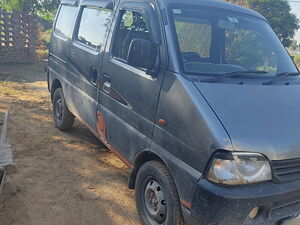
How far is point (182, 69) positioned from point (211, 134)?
75 centimetres

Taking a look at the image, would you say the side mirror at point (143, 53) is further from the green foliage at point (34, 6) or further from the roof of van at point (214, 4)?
the green foliage at point (34, 6)

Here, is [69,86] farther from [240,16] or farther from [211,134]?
[211,134]

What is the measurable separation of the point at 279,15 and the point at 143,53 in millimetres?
38666

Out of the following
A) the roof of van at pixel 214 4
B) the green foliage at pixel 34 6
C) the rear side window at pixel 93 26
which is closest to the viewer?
the roof of van at pixel 214 4

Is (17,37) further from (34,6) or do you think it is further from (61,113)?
(61,113)

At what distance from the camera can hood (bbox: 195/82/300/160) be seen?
7.48 feet

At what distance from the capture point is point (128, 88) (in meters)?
3.33

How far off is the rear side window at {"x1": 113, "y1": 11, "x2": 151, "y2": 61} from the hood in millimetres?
1076

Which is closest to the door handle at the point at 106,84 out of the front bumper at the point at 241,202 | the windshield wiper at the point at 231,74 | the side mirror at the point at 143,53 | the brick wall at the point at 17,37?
the side mirror at the point at 143,53

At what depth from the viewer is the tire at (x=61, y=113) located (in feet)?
17.7

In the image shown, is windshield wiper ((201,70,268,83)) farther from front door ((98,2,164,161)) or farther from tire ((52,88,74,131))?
tire ((52,88,74,131))

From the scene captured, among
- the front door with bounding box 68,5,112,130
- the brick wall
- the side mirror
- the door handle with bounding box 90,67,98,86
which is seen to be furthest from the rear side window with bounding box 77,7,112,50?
the brick wall

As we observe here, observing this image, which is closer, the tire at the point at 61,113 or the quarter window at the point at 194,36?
the quarter window at the point at 194,36

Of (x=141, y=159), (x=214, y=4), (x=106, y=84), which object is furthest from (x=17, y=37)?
(x=141, y=159)
